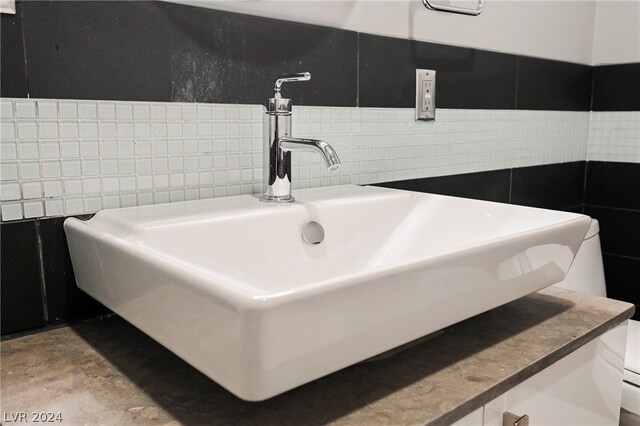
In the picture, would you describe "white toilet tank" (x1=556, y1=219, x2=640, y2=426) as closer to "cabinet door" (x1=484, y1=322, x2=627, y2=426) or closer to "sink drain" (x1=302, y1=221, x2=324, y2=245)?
"cabinet door" (x1=484, y1=322, x2=627, y2=426)

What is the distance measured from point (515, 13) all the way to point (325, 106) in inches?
30.2

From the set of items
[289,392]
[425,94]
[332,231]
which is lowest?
[289,392]

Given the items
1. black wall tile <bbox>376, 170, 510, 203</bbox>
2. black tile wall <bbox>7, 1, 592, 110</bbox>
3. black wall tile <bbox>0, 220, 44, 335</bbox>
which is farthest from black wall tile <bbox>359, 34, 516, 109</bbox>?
black wall tile <bbox>0, 220, 44, 335</bbox>

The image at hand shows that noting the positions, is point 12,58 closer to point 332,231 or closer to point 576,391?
point 332,231

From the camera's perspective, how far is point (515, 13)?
1.57 metres

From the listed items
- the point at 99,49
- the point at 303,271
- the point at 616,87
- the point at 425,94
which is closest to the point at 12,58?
the point at 99,49

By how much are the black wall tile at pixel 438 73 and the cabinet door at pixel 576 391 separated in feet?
2.15

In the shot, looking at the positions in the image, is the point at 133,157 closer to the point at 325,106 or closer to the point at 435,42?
the point at 325,106

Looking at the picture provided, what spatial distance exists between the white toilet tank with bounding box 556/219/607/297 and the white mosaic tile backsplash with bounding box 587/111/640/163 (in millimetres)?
373

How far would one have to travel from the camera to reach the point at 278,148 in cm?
95

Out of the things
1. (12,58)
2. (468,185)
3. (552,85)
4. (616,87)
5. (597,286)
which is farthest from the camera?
(616,87)

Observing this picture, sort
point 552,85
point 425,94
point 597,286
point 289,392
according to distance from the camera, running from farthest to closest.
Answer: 1. point 552,85
2. point 597,286
3. point 425,94
4. point 289,392

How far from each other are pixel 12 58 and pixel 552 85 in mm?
1515

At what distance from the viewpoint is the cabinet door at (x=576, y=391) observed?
2.31 feet
